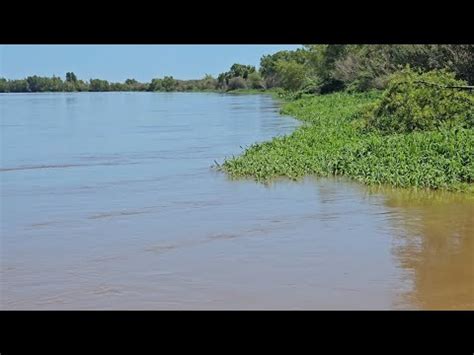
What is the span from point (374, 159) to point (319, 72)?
38.1 m

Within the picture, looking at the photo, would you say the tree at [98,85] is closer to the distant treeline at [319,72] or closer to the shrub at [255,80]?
the distant treeline at [319,72]

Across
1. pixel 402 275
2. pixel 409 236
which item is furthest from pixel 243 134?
pixel 402 275

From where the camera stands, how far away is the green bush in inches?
622

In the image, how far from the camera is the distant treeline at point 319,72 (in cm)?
2439

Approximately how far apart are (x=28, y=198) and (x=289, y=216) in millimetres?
5333

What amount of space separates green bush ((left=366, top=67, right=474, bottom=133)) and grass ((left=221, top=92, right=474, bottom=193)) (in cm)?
61

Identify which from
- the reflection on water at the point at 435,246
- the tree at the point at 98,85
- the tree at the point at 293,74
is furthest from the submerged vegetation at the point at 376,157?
the tree at the point at 98,85

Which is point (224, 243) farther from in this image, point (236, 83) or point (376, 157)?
point (236, 83)

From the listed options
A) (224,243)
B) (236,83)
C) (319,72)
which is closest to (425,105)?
(224,243)

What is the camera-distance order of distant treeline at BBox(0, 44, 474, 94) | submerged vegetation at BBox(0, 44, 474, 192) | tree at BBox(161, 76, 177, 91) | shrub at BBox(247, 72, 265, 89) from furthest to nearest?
tree at BBox(161, 76, 177, 91) → shrub at BBox(247, 72, 265, 89) → distant treeline at BBox(0, 44, 474, 94) → submerged vegetation at BBox(0, 44, 474, 192)

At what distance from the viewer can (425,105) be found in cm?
1622

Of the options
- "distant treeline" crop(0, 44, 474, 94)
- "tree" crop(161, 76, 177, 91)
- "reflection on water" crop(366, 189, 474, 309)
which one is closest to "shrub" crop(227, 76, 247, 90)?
"distant treeline" crop(0, 44, 474, 94)

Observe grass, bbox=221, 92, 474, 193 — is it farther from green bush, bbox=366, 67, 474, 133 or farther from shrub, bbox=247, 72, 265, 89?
shrub, bbox=247, 72, 265, 89
